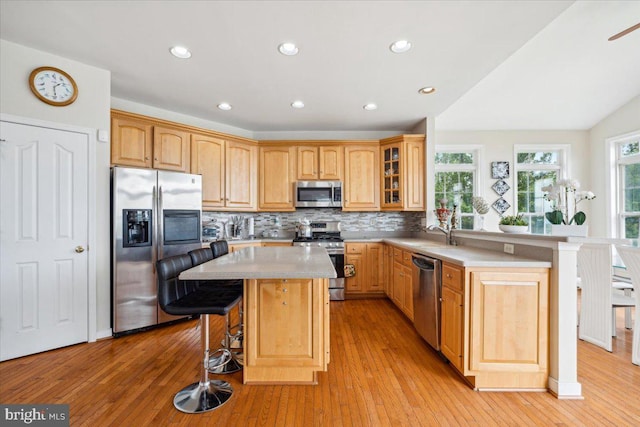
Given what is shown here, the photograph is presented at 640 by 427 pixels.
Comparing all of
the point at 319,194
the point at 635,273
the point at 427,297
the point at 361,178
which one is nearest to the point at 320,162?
the point at 319,194

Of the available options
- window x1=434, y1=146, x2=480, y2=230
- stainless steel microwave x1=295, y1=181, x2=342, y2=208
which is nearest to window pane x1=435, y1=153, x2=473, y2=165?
window x1=434, y1=146, x2=480, y2=230

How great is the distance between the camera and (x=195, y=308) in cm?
168

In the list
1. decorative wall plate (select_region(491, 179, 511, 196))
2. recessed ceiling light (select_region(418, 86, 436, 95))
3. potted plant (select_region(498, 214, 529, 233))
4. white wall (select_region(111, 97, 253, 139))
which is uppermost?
recessed ceiling light (select_region(418, 86, 436, 95))

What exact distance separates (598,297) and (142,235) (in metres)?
4.36

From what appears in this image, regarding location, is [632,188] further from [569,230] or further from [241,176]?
[241,176]

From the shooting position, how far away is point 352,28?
2.12 m

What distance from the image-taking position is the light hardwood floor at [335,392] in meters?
1.63

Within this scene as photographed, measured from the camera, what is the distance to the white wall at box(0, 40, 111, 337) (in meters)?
2.34

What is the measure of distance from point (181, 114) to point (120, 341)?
289cm

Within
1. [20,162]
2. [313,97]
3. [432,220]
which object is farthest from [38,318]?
[432,220]

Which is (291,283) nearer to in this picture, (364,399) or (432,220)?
(364,399)

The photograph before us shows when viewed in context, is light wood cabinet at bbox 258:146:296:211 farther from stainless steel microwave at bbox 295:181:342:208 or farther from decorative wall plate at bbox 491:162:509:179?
decorative wall plate at bbox 491:162:509:179

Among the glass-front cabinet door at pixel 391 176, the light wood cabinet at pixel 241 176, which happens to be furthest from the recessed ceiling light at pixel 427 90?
the light wood cabinet at pixel 241 176

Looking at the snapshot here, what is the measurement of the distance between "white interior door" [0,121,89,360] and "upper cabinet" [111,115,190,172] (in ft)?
1.77
